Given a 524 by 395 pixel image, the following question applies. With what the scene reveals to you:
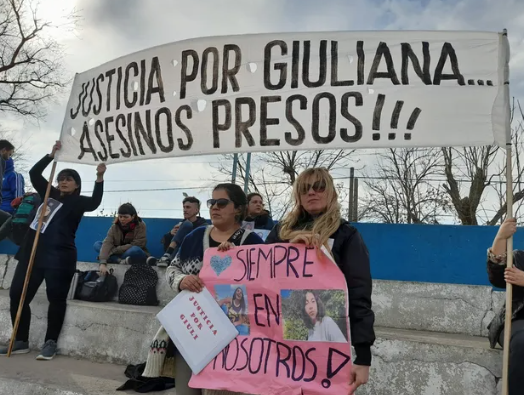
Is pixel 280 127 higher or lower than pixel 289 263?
higher

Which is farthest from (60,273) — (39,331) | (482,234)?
(482,234)

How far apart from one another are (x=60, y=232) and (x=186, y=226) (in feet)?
6.17

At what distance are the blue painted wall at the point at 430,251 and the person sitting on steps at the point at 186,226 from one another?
2033mm

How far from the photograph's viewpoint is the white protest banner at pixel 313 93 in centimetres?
296

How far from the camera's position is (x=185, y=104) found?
360cm

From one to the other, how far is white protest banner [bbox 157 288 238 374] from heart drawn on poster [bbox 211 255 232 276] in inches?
4.7

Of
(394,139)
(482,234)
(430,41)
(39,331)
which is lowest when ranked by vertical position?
(39,331)

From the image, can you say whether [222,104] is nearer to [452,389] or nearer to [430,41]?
[430,41]

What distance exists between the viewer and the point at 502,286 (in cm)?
289

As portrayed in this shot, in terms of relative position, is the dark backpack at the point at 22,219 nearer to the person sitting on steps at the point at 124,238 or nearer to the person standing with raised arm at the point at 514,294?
the person sitting on steps at the point at 124,238

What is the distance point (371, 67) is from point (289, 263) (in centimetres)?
154

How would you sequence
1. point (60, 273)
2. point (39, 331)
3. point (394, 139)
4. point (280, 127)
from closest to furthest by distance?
point (394, 139) → point (280, 127) → point (60, 273) → point (39, 331)

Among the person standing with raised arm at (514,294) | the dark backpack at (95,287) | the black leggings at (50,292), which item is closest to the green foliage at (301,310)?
the person standing with raised arm at (514,294)

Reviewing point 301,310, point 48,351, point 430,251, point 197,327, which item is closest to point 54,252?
point 48,351
